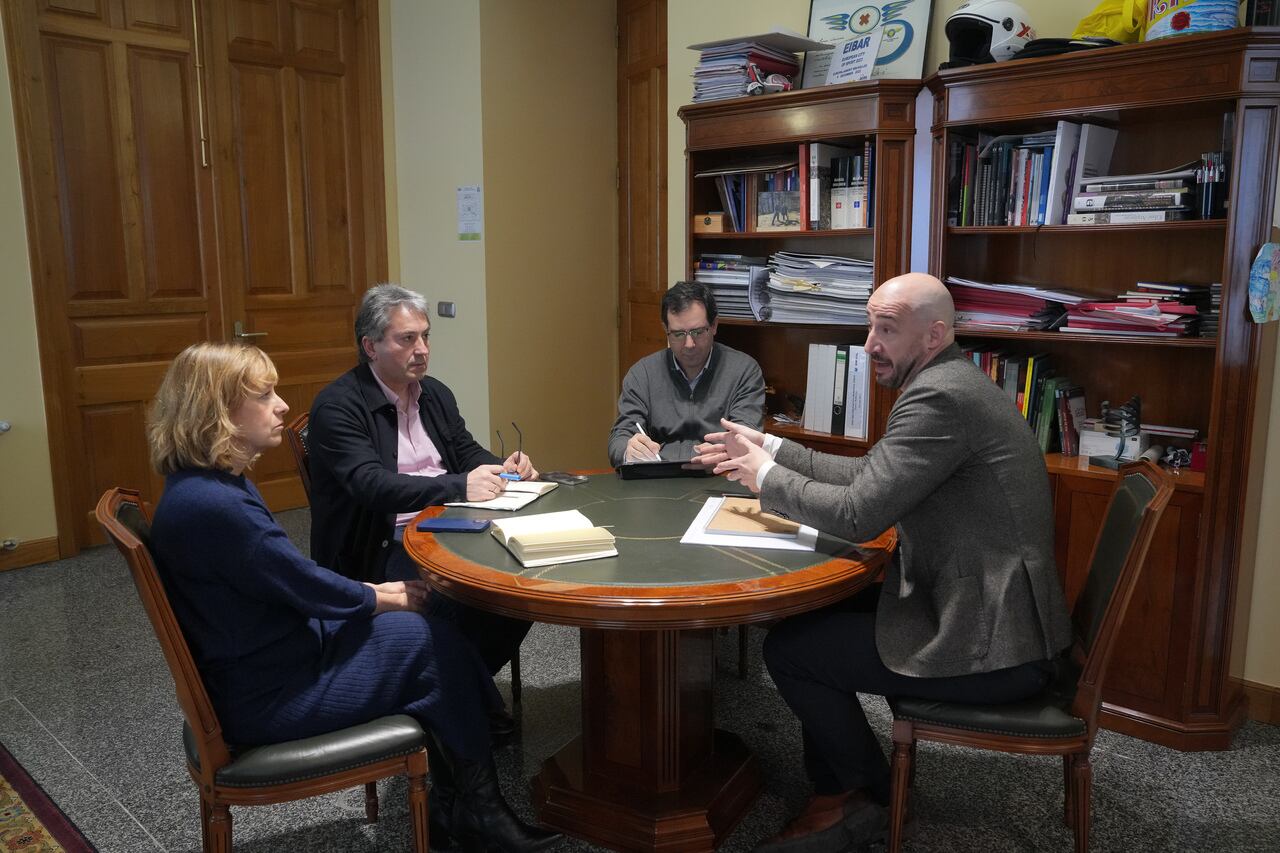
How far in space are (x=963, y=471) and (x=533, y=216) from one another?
3206 millimetres

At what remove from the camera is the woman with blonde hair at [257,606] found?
1670mm

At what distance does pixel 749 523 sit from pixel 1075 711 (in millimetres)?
707

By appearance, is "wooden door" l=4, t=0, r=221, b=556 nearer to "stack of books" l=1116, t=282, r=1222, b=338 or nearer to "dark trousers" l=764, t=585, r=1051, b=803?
"dark trousers" l=764, t=585, r=1051, b=803

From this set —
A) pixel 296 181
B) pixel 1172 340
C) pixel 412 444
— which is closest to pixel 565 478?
pixel 412 444

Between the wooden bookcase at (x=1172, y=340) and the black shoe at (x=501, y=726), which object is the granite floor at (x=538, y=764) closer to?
the black shoe at (x=501, y=726)

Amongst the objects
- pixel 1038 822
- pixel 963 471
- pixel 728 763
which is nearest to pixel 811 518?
pixel 963 471

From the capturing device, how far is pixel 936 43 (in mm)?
3018

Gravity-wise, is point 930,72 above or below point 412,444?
above

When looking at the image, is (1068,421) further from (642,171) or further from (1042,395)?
(642,171)

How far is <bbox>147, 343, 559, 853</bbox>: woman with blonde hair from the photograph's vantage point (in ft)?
5.48

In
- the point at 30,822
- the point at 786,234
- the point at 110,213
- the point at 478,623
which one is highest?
the point at 110,213

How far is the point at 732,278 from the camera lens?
336 centimetres

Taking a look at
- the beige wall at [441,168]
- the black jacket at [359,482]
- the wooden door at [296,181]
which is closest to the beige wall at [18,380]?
the wooden door at [296,181]

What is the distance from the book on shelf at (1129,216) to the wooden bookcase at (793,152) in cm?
53
